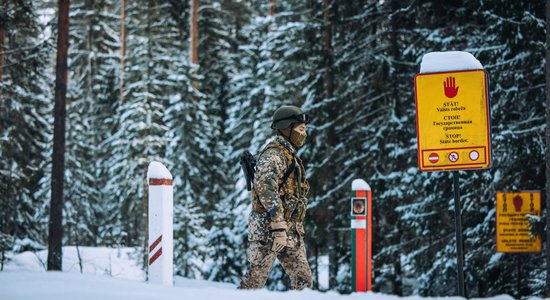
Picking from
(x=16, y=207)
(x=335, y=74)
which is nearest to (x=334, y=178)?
(x=335, y=74)

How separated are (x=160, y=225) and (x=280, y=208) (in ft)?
3.56

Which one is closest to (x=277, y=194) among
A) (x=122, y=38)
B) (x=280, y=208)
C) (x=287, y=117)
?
(x=280, y=208)

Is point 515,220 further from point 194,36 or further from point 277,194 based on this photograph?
point 194,36

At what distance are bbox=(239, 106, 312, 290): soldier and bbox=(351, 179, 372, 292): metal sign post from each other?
1.17 m

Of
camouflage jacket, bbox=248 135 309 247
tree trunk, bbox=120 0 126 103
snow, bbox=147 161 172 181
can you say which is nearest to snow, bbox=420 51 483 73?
camouflage jacket, bbox=248 135 309 247

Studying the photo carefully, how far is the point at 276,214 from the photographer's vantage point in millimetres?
5715

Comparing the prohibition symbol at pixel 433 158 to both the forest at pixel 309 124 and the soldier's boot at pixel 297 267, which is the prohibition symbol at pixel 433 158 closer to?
the soldier's boot at pixel 297 267

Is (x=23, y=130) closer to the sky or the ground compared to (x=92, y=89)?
closer to the ground

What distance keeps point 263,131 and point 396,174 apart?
21.9 ft

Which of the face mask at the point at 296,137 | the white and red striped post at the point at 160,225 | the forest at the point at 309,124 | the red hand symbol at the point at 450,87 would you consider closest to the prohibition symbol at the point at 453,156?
the red hand symbol at the point at 450,87

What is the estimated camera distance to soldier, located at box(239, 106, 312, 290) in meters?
5.79

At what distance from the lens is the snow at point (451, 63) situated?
5.58 meters

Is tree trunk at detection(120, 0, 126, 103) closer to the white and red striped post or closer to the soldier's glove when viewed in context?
the white and red striped post

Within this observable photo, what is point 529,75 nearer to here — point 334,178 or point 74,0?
point 334,178
